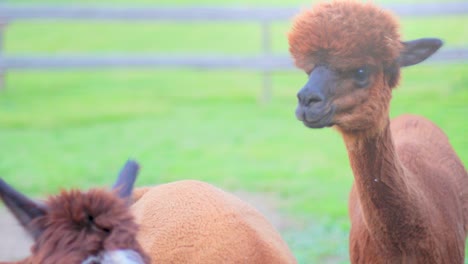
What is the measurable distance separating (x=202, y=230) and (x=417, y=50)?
5.45 feet

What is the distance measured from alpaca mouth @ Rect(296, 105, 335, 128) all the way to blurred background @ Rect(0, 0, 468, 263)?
122cm

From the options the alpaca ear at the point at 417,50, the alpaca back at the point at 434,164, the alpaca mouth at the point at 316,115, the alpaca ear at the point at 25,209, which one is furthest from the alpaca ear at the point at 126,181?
the alpaca back at the point at 434,164

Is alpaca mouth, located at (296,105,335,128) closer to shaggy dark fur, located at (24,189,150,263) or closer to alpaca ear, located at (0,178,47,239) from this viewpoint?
shaggy dark fur, located at (24,189,150,263)

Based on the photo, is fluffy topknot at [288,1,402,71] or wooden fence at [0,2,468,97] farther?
wooden fence at [0,2,468,97]

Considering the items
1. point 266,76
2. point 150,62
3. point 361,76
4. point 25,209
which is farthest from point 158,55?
point 25,209

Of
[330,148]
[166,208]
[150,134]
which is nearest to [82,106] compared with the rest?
[150,134]

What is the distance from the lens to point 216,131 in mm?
13148

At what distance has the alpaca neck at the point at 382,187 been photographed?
440 cm

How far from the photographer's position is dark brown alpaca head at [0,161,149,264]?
2910mm

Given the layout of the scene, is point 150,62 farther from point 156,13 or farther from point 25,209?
point 25,209

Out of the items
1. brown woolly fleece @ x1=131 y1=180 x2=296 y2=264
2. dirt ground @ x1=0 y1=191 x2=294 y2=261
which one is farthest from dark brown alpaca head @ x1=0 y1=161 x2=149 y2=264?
dirt ground @ x1=0 y1=191 x2=294 y2=261

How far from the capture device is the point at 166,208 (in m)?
4.30

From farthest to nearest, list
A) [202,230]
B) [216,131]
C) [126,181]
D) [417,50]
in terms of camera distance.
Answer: [216,131], [417,50], [202,230], [126,181]

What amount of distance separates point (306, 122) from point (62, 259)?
5.97 feet
